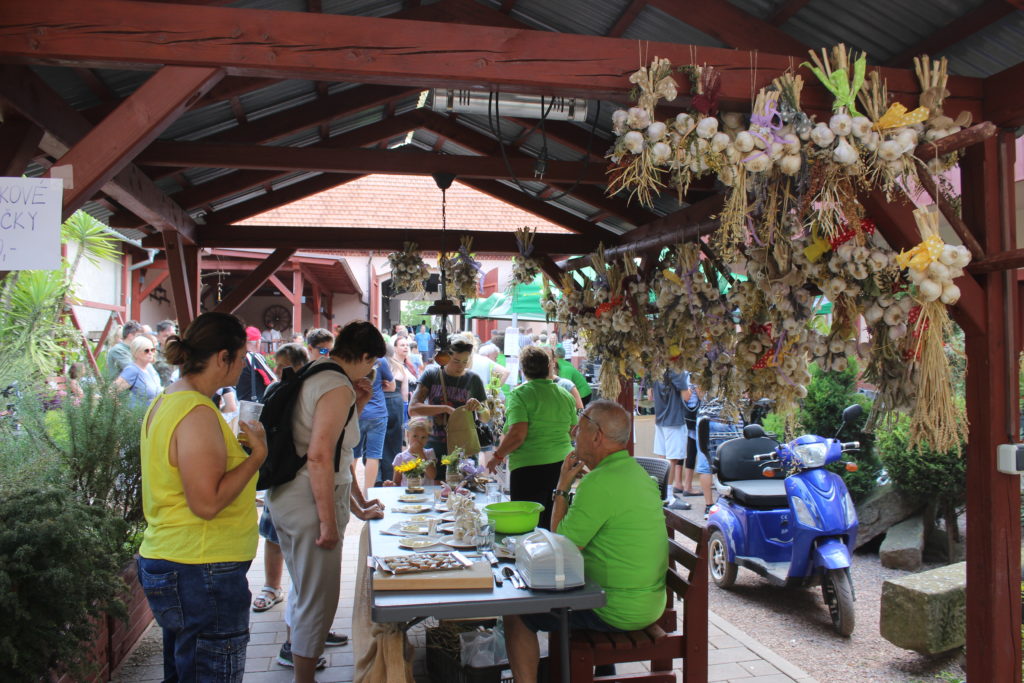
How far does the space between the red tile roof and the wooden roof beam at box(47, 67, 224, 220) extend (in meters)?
5.36

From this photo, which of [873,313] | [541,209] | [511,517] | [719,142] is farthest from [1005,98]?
[541,209]

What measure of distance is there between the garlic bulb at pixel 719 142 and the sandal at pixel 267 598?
3.79 metres

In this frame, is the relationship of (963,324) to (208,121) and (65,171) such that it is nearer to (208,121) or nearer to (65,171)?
(65,171)

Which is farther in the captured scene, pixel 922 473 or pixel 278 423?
pixel 922 473

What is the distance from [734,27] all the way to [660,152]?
1.14 meters

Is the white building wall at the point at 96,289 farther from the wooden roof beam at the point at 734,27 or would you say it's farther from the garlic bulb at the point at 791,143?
the garlic bulb at the point at 791,143

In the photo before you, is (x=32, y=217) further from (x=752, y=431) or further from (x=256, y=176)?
(x=752, y=431)

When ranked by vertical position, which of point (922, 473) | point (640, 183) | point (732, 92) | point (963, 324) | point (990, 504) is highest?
point (732, 92)

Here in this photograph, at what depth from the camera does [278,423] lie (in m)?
3.13

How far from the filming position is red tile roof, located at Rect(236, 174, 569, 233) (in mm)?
8062

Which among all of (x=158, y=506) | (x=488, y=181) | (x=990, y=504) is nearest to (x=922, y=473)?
(x=990, y=504)

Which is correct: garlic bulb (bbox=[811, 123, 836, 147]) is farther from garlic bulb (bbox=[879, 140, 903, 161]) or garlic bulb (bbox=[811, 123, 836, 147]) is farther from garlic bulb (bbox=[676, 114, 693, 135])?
garlic bulb (bbox=[676, 114, 693, 135])

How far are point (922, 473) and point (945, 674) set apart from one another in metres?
2.27

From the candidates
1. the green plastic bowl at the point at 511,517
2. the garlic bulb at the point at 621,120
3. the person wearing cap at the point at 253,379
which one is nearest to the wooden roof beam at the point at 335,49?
the garlic bulb at the point at 621,120
